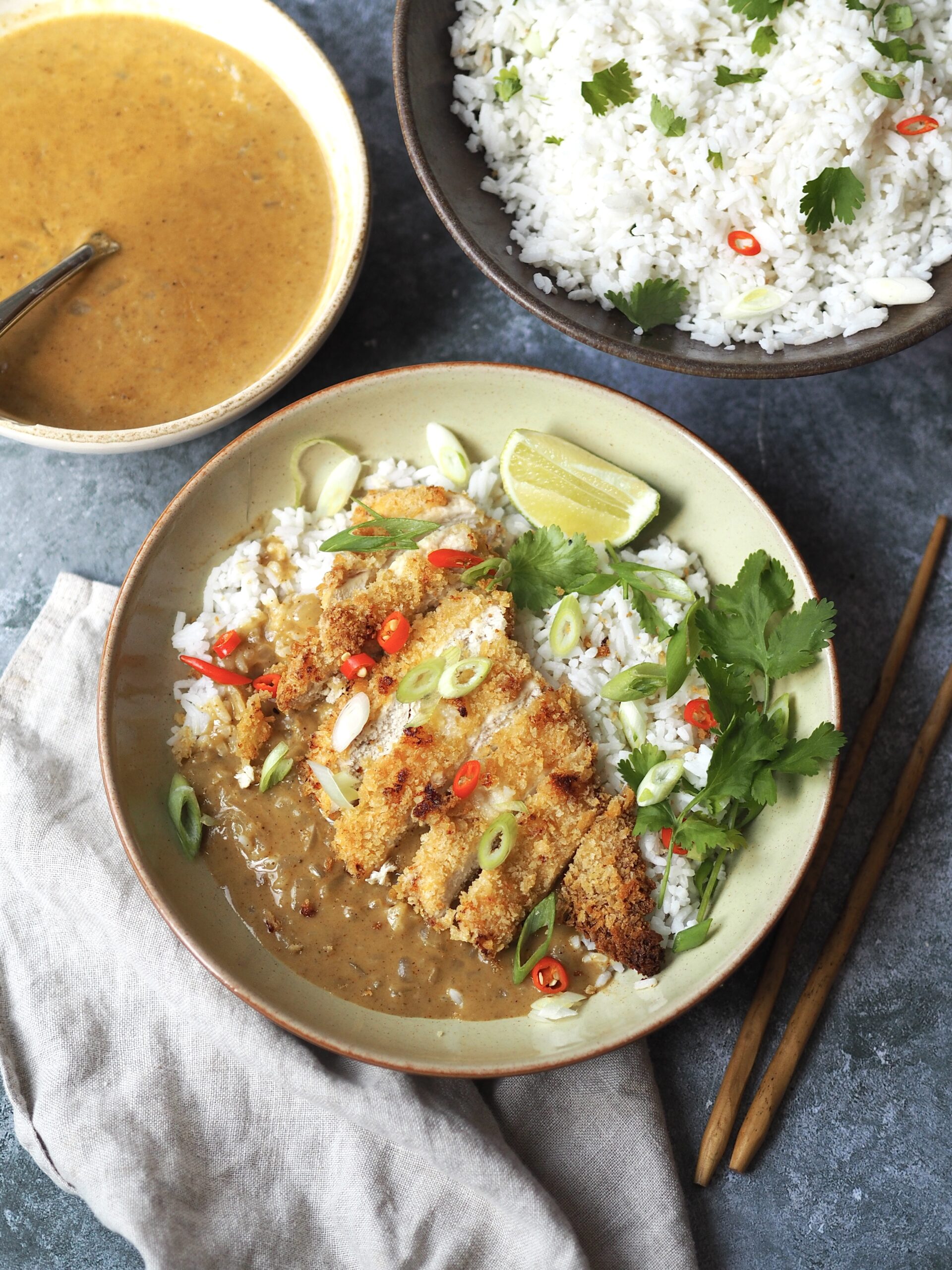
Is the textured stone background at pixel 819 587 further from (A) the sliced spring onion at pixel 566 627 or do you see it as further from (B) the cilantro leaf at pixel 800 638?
(A) the sliced spring onion at pixel 566 627

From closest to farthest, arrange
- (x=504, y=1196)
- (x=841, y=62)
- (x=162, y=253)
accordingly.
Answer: (x=841, y=62)
(x=504, y=1196)
(x=162, y=253)

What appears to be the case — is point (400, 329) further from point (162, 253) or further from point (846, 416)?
point (846, 416)

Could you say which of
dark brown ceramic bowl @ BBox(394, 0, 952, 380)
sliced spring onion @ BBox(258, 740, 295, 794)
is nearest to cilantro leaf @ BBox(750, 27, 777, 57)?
dark brown ceramic bowl @ BBox(394, 0, 952, 380)

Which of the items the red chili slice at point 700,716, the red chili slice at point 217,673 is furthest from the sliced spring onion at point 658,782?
the red chili slice at point 217,673

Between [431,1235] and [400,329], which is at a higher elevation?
[400,329]

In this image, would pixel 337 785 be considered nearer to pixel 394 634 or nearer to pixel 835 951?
pixel 394 634

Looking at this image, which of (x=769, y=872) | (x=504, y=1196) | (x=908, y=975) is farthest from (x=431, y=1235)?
(x=908, y=975)
